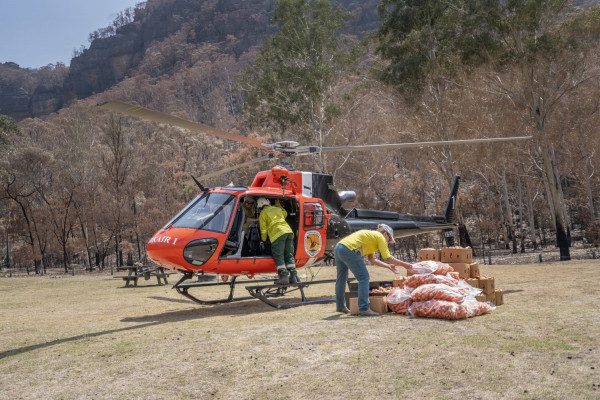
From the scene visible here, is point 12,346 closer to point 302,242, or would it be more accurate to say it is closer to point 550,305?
point 302,242

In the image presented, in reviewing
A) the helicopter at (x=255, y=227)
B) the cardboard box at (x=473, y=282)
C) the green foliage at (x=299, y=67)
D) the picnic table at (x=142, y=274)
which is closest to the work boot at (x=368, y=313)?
the cardboard box at (x=473, y=282)

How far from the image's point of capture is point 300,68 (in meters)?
29.0

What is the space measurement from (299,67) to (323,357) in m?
25.9

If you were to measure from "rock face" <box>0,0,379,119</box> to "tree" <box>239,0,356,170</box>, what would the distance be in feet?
265

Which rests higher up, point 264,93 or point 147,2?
point 147,2

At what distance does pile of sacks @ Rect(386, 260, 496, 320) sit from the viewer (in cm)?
621

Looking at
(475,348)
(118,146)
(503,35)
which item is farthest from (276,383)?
(118,146)

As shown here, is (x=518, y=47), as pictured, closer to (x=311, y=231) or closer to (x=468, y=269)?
(x=311, y=231)

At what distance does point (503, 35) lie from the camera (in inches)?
834

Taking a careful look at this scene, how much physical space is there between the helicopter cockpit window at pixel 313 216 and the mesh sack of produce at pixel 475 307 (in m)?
3.85

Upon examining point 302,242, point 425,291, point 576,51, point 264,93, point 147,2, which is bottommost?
point 425,291

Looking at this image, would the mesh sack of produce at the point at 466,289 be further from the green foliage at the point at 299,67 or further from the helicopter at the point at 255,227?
the green foliage at the point at 299,67

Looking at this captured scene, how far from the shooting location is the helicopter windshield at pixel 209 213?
28.0 feet

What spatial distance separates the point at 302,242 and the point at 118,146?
32.0 m
